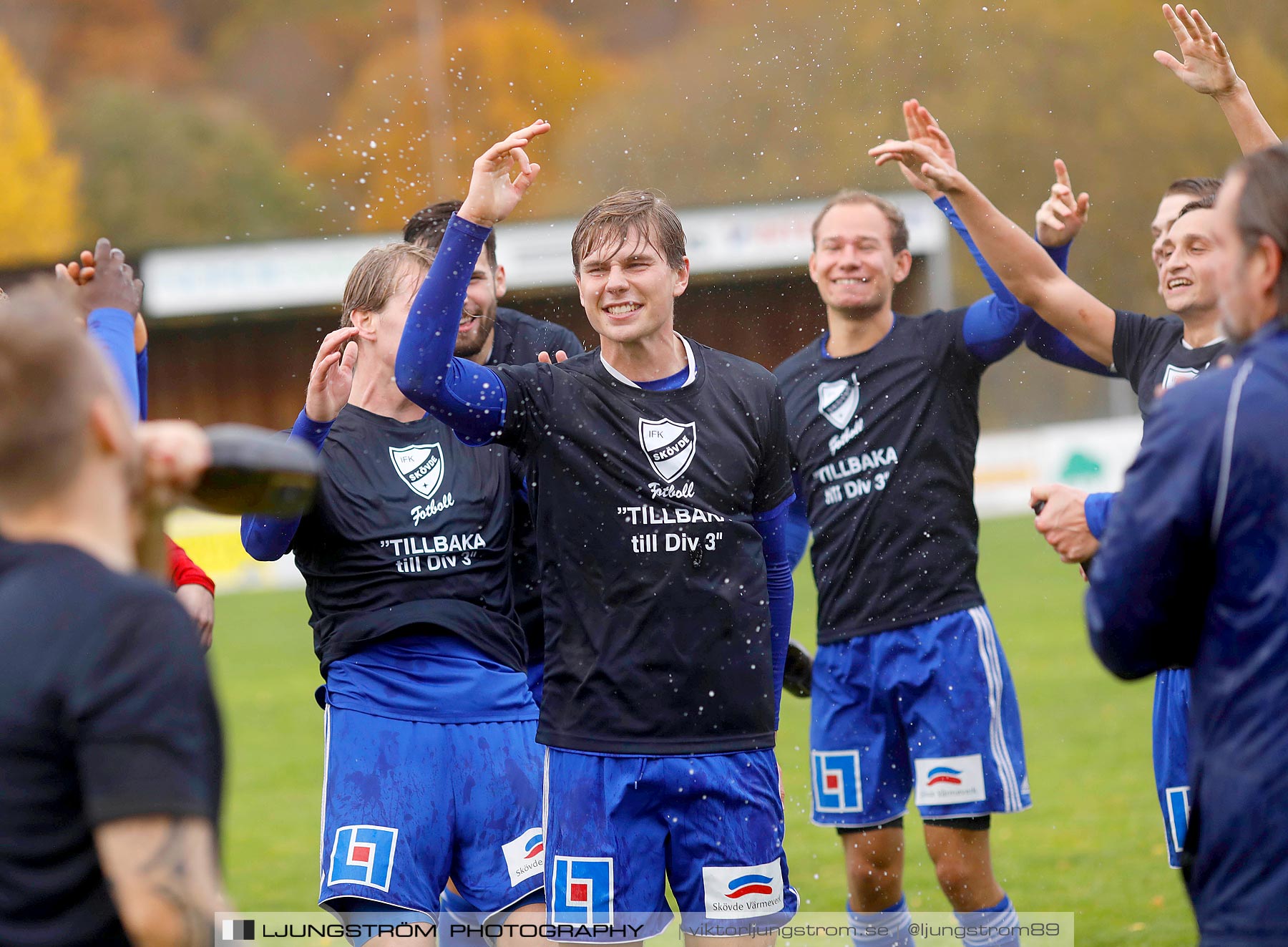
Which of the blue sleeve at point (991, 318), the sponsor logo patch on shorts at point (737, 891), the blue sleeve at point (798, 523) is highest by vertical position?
the blue sleeve at point (991, 318)

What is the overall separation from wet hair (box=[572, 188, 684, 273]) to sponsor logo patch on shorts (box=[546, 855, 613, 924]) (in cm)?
160

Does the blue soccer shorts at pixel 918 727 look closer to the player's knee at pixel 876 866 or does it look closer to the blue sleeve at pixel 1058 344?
the player's knee at pixel 876 866

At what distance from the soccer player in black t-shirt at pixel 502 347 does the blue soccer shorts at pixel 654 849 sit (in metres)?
0.66

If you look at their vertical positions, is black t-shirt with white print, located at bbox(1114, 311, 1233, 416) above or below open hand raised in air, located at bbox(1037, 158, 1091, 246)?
below

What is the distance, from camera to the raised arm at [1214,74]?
4301mm

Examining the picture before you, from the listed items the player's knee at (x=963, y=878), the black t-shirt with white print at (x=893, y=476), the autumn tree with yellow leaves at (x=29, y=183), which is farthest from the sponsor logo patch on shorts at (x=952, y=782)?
the autumn tree with yellow leaves at (x=29, y=183)

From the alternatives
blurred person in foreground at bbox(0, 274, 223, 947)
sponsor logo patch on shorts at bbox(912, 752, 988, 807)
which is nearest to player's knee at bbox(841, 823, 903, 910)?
sponsor logo patch on shorts at bbox(912, 752, 988, 807)

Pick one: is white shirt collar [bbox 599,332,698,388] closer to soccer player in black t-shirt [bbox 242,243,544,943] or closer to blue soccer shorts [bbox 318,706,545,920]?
soccer player in black t-shirt [bbox 242,243,544,943]

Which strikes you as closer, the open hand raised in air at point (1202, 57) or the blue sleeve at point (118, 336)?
the blue sleeve at point (118, 336)

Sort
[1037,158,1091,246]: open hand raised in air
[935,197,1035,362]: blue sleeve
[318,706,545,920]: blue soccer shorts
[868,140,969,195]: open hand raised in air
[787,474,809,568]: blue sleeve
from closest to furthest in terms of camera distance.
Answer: [318,706,545,920]: blue soccer shorts < [868,140,969,195]: open hand raised in air < [1037,158,1091,246]: open hand raised in air < [935,197,1035,362]: blue sleeve < [787,474,809,568]: blue sleeve

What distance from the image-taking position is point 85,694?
6.32ft

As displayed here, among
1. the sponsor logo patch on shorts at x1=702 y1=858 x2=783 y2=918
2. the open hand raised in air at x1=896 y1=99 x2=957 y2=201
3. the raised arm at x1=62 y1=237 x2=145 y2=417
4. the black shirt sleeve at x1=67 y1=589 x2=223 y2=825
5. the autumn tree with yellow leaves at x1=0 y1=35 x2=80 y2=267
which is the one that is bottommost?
the sponsor logo patch on shorts at x1=702 y1=858 x2=783 y2=918

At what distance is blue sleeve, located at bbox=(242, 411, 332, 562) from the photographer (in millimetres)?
3963

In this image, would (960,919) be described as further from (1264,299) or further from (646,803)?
(1264,299)
